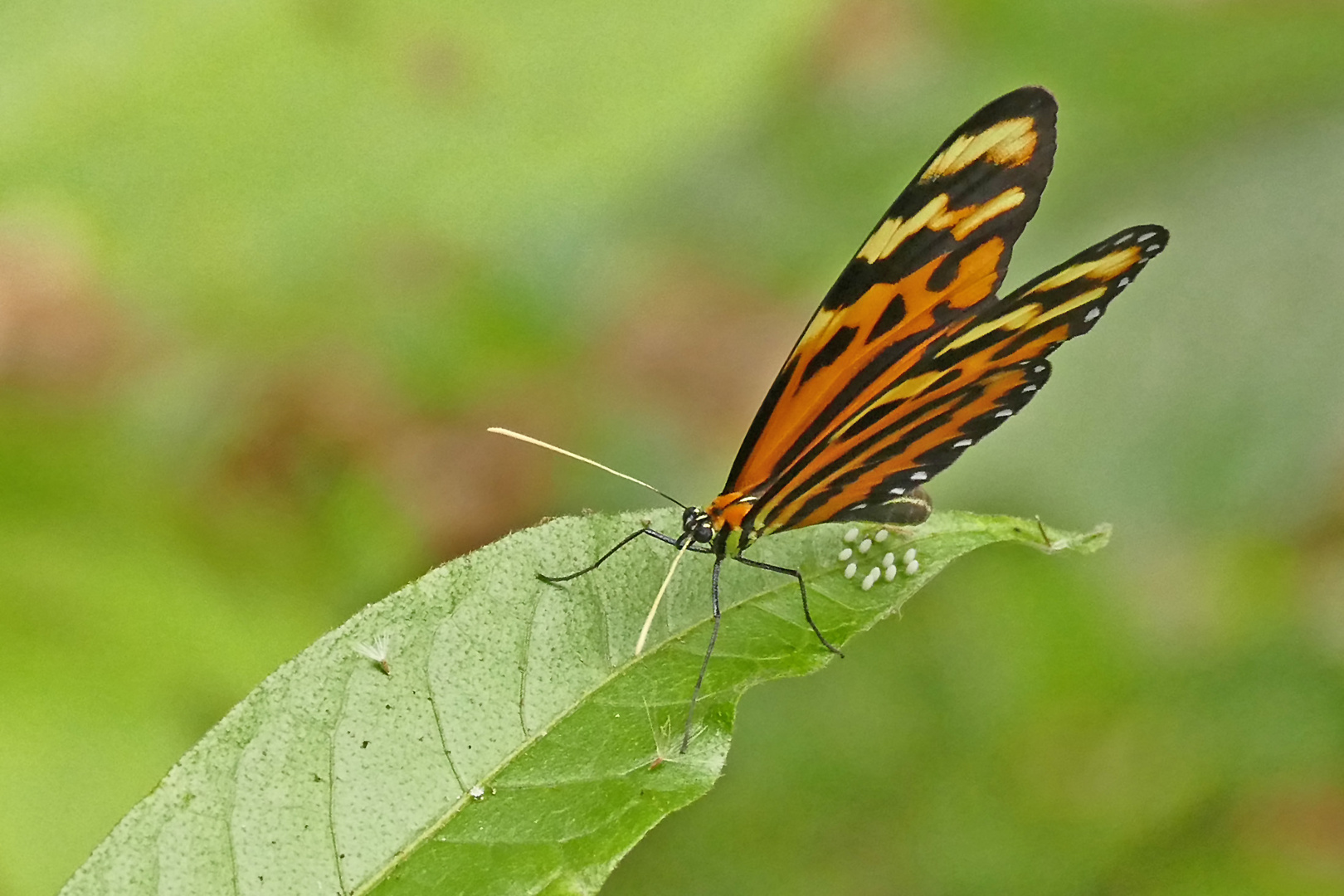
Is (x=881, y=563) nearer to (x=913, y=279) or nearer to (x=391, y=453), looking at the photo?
(x=913, y=279)

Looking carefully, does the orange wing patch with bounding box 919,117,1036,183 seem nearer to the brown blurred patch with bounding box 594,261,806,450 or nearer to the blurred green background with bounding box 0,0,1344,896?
the blurred green background with bounding box 0,0,1344,896

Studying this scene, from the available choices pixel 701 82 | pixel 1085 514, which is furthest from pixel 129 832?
pixel 1085 514

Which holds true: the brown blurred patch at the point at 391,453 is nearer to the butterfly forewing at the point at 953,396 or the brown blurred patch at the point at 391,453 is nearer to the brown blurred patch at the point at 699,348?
the brown blurred patch at the point at 699,348

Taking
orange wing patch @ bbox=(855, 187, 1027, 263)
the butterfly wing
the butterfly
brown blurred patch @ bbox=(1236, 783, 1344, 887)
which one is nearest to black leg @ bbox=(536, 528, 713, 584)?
the butterfly

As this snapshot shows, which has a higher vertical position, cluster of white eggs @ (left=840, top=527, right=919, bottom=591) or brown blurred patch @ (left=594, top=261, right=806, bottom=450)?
brown blurred patch @ (left=594, top=261, right=806, bottom=450)

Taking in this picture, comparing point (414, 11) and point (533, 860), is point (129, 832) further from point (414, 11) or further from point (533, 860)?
point (414, 11)

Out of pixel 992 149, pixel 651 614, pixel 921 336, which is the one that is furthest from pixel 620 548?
pixel 992 149

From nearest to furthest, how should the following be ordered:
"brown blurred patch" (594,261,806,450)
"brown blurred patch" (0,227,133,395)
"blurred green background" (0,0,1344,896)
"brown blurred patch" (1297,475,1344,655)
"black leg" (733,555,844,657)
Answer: "black leg" (733,555,844,657)
"blurred green background" (0,0,1344,896)
"brown blurred patch" (0,227,133,395)
"brown blurred patch" (1297,475,1344,655)
"brown blurred patch" (594,261,806,450)
